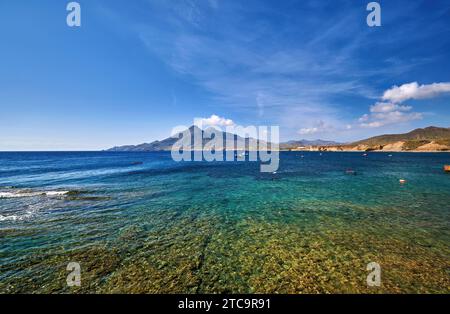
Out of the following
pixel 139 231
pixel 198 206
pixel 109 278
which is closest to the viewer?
pixel 109 278

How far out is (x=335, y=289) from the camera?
28.7 ft

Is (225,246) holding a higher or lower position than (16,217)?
lower

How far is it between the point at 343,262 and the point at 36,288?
14.8m

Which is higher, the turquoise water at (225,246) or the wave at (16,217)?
the wave at (16,217)

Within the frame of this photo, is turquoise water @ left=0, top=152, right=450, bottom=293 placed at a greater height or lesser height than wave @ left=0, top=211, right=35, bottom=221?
lesser

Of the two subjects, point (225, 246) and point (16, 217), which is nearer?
point (225, 246)

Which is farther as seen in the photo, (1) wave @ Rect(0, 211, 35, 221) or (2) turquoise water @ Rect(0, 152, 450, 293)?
(1) wave @ Rect(0, 211, 35, 221)

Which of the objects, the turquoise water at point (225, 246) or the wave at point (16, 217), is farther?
the wave at point (16, 217)

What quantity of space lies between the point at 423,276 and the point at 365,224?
23.9ft

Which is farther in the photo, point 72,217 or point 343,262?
point 72,217

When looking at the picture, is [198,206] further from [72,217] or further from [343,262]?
[343,262]
